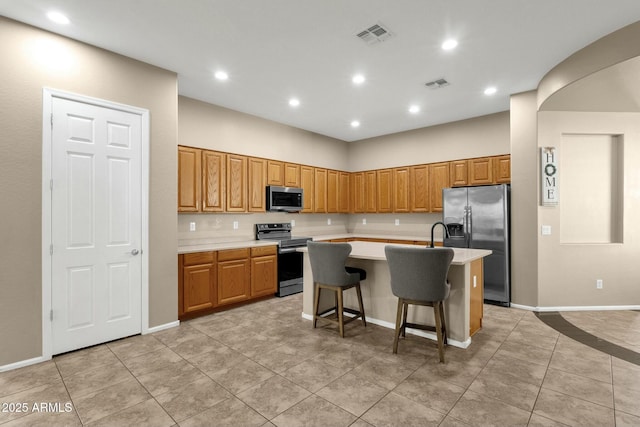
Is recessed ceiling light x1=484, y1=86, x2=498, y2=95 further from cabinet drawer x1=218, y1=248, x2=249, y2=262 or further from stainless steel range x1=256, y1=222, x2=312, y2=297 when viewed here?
cabinet drawer x1=218, y1=248, x2=249, y2=262

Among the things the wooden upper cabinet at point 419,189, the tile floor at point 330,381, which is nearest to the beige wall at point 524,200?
the tile floor at point 330,381

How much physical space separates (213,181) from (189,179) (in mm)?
371

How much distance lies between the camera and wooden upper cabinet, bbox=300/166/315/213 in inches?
237

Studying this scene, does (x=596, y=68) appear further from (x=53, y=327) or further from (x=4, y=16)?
(x=53, y=327)

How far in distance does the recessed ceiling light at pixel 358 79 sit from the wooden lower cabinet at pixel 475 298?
2510mm

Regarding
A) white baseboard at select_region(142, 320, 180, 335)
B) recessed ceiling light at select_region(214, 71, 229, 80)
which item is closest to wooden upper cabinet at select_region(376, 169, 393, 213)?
recessed ceiling light at select_region(214, 71, 229, 80)

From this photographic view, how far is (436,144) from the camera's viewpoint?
5.89 m

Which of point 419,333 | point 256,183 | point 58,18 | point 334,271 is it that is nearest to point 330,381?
point 334,271

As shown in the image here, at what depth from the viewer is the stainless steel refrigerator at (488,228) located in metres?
4.37

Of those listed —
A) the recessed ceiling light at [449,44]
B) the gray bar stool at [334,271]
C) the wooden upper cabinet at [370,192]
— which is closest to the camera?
the recessed ceiling light at [449,44]

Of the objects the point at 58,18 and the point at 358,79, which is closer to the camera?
the point at 58,18

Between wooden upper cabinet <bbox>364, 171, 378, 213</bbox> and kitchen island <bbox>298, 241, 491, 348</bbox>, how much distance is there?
2.95m

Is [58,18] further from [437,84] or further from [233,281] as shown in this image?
[437,84]

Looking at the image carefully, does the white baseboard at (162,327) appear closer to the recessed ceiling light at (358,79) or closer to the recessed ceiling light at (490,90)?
the recessed ceiling light at (358,79)
